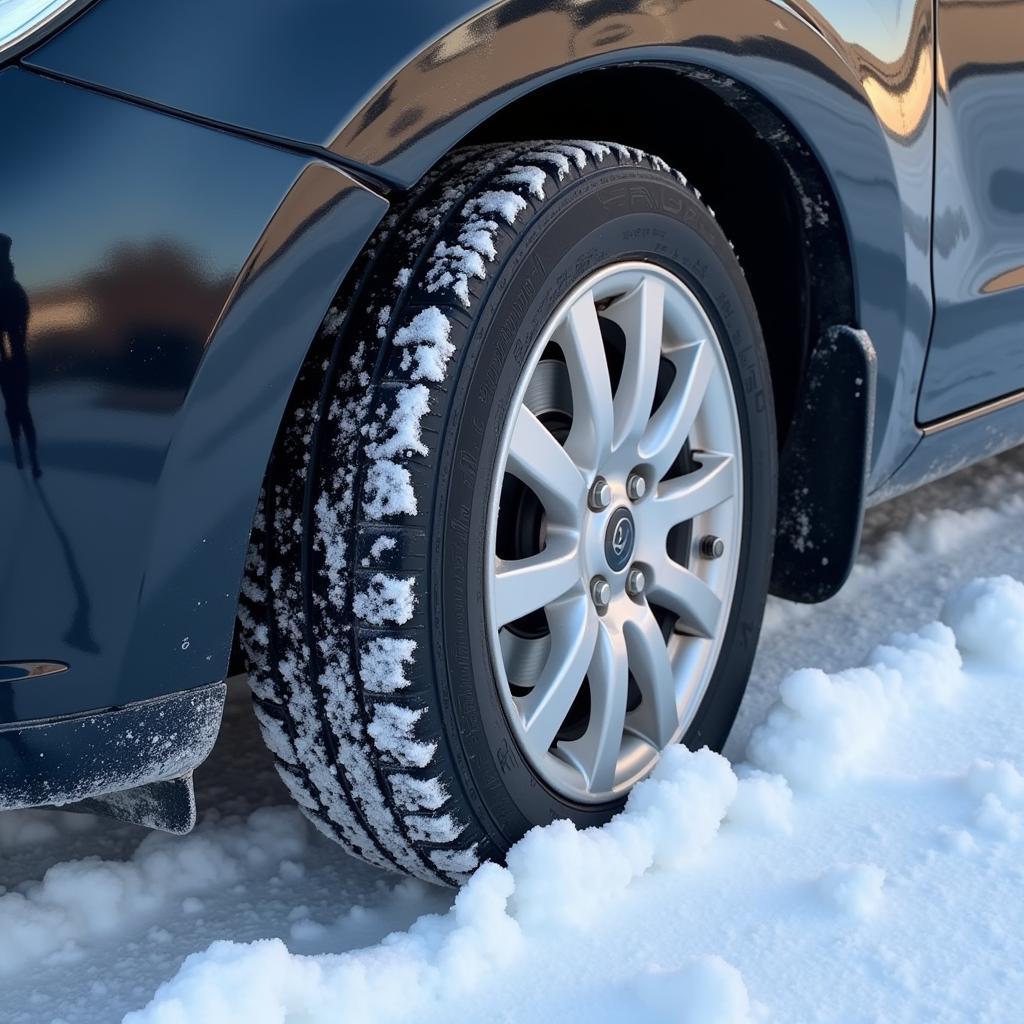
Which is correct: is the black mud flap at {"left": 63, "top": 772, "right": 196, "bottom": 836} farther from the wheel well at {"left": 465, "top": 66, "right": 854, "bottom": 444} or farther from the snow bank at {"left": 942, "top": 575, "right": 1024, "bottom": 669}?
the snow bank at {"left": 942, "top": 575, "right": 1024, "bottom": 669}

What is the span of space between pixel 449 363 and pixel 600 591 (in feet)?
1.30

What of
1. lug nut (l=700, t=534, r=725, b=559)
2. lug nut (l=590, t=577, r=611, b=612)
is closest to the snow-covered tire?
lug nut (l=590, t=577, r=611, b=612)

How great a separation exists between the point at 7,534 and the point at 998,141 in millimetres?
1537

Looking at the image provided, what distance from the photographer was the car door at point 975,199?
1849mm

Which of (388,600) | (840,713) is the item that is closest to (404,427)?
(388,600)

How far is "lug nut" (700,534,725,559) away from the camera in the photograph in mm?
1741

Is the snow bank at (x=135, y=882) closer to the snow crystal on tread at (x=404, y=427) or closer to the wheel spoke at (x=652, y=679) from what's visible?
the wheel spoke at (x=652, y=679)

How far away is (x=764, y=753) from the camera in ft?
5.57

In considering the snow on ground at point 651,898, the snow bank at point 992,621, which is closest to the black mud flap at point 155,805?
the snow on ground at point 651,898

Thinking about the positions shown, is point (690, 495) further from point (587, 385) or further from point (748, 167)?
point (748, 167)

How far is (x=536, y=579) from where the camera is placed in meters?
1.43

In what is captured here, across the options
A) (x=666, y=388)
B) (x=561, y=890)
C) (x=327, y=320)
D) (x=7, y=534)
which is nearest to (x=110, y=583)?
(x=7, y=534)

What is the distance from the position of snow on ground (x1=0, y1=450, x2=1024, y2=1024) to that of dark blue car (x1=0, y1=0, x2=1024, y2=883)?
9 centimetres

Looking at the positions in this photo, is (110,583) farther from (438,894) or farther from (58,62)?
(438,894)
